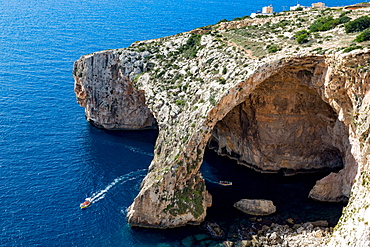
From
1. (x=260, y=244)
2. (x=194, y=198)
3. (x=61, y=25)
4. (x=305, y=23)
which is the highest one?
(x=61, y=25)

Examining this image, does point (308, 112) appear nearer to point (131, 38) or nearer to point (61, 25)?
→ point (131, 38)

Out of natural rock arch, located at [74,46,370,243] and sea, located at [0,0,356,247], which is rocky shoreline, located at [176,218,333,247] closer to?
sea, located at [0,0,356,247]

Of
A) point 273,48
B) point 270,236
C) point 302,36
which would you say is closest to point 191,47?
point 273,48

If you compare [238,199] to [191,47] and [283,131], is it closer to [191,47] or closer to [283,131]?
[283,131]

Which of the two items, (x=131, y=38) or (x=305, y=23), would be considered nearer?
(x=305, y=23)

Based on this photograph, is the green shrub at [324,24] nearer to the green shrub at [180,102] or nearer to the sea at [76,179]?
the green shrub at [180,102]

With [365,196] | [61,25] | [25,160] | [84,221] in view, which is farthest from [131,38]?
[365,196]

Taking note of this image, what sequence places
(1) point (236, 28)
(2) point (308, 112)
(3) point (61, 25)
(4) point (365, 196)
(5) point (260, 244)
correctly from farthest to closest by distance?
(3) point (61, 25)
(1) point (236, 28)
(2) point (308, 112)
(5) point (260, 244)
(4) point (365, 196)

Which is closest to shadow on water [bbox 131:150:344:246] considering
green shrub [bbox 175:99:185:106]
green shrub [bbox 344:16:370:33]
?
green shrub [bbox 175:99:185:106]
